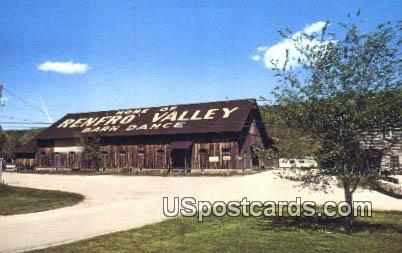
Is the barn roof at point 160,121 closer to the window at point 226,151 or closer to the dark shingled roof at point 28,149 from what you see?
the window at point 226,151

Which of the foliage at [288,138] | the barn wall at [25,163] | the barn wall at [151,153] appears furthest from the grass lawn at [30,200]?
the barn wall at [25,163]

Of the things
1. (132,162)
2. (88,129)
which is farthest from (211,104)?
(88,129)

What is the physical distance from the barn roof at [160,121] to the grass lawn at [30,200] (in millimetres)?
19899

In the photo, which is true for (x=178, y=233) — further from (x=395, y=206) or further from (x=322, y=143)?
(x=395, y=206)

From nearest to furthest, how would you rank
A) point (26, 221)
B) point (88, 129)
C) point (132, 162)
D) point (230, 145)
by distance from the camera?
point (26, 221) → point (230, 145) → point (132, 162) → point (88, 129)

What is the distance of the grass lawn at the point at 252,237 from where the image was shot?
891 cm

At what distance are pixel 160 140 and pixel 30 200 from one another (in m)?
23.5

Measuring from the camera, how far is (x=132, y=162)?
42188 mm

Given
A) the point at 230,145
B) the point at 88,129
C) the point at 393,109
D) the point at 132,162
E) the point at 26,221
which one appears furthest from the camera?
the point at 88,129

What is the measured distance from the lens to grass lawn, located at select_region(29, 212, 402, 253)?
8914mm

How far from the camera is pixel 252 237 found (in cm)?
1010

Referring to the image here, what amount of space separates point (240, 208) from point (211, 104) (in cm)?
2869

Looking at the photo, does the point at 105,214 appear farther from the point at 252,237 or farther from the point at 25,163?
the point at 25,163

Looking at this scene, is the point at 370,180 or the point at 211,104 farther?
the point at 211,104
